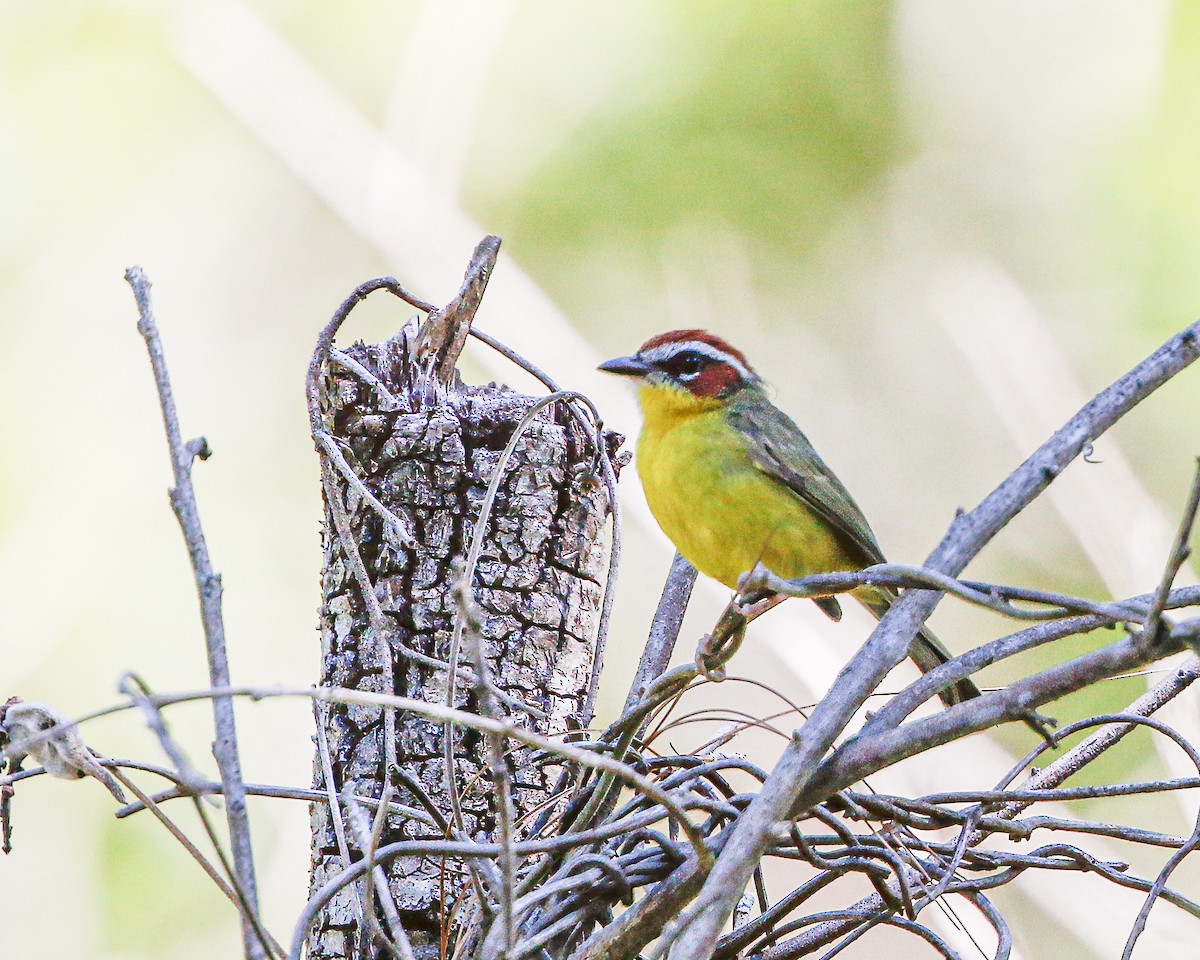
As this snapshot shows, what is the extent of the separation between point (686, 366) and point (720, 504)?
61 cm

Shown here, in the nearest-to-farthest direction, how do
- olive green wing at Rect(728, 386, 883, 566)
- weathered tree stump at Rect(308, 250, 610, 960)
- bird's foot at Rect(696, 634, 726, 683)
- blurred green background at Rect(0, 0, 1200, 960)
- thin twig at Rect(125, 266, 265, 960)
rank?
thin twig at Rect(125, 266, 265, 960) < bird's foot at Rect(696, 634, 726, 683) < weathered tree stump at Rect(308, 250, 610, 960) < olive green wing at Rect(728, 386, 883, 566) < blurred green background at Rect(0, 0, 1200, 960)

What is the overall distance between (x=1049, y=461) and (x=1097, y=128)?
219 inches

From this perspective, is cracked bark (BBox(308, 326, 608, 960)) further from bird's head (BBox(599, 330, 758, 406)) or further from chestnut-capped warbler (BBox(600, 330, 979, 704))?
bird's head (BBox(599, 330, 758, 406))

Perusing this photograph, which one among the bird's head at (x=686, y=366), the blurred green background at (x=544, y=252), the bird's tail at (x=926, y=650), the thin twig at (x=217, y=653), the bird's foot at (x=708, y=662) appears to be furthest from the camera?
the blurred green background at (x=544, y=252)

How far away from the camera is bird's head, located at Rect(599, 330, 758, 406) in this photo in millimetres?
3709

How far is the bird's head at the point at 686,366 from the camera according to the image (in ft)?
12.2

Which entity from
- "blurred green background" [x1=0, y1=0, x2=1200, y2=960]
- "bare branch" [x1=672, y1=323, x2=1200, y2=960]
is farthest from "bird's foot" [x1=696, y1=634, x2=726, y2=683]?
"blurred green background" [x1=0, y1=0, x2=1200, y2=960]

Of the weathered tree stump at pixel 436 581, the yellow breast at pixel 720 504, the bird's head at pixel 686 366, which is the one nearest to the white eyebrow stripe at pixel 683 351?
the bird's head at pixel 686 366

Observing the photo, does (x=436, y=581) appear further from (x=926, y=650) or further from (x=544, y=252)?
(x=544, y=252)

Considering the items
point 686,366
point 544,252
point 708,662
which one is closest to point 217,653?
point 708,662

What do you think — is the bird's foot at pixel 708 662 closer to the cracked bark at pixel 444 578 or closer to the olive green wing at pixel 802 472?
the cracked bark at pixel 444 578

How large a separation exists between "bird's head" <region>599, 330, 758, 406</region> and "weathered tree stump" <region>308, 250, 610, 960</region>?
1066mm

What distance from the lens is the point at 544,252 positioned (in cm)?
651

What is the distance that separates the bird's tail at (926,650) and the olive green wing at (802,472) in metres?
0.11
